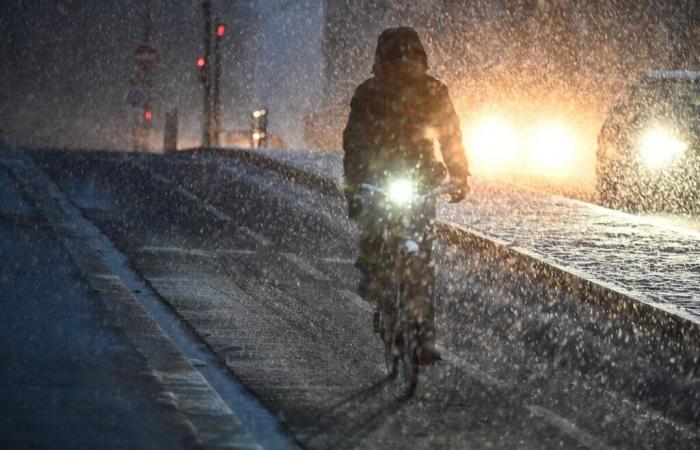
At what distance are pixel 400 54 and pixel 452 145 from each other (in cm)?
58

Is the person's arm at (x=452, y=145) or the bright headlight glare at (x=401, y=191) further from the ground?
the person's arm at (x=452, y=145)

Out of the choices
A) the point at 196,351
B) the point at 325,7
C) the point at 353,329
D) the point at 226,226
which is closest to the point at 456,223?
the point at 226,226

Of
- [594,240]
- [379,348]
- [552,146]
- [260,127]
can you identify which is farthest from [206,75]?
[379,348]

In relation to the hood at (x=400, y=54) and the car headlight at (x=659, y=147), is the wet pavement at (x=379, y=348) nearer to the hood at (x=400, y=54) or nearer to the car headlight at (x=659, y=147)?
the hood at (x=400, y=54)

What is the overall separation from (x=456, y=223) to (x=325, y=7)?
27.2 m

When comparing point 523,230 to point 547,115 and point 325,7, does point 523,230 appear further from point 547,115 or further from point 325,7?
point 325,7

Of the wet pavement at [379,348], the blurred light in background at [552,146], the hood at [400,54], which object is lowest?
the wet pavement at [379,348]

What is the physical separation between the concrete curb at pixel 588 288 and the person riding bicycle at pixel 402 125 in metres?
2.20

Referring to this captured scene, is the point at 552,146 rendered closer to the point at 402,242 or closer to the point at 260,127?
the point at 260,127

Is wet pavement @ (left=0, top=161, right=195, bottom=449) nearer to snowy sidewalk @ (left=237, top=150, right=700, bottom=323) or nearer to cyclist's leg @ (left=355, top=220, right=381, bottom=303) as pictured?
cyclist's leg @ (left=355, top=220, right=381, bottom=303)

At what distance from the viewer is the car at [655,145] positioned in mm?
20344

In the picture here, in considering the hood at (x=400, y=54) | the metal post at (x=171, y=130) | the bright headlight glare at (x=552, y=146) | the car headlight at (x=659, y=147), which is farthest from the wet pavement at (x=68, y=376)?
the metal post at (x=171, y=130)

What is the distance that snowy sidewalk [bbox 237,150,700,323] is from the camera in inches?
446

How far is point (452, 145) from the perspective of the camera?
8273mm
